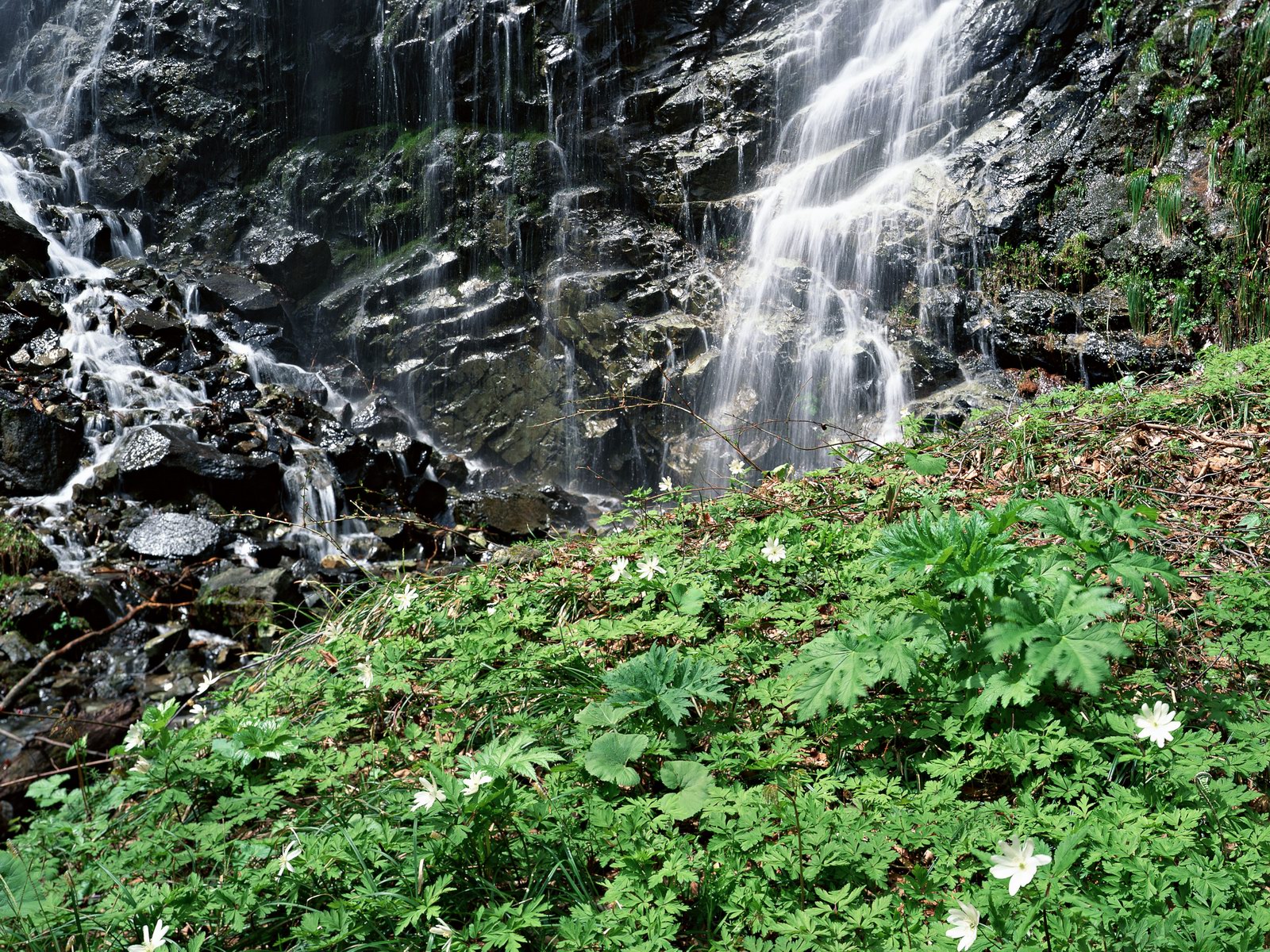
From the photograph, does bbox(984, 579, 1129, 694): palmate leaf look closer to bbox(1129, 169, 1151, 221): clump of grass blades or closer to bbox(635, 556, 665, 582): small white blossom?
bbox(635, 556, 665, 582): small white blossom

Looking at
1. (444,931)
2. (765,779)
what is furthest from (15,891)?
(765,779)

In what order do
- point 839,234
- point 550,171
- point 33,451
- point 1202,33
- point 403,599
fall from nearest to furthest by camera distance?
point 403,599 < point 33,451 < point 1202,33 < point 839,234 < point 550,171

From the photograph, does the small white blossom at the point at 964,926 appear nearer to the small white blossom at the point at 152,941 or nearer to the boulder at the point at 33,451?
the small white blossom at the point at 152,941

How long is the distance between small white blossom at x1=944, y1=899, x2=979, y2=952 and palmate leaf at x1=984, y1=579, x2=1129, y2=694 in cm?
50

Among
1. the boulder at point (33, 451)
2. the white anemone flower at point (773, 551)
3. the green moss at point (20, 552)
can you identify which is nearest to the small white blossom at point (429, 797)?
the white anemone flower at point (773, 551)

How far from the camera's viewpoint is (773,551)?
8.77 feet

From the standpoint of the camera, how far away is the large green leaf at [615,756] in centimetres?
177

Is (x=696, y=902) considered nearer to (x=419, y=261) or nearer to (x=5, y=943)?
(x=5, y=943)

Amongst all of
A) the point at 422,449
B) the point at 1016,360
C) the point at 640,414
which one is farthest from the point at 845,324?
the point at 422,449

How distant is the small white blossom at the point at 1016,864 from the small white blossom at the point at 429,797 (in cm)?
110

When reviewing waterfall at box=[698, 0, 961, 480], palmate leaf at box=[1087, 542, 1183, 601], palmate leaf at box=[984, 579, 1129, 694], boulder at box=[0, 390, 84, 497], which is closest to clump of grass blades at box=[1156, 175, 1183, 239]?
waterfall at box=[698, 0, 961, 480]

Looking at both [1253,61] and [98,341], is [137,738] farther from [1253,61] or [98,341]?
[1253,61]

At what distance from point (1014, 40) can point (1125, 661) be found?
36.2 feet

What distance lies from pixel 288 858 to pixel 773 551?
1732mm
